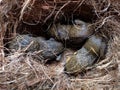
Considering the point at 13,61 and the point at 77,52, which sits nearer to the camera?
the point at 13,61

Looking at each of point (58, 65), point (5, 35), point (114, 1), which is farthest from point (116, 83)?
point (5, 35)

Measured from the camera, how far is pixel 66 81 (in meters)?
1.62

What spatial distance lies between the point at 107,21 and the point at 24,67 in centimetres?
48

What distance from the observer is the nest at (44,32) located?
5.13 feet

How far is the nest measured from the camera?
5.13ft

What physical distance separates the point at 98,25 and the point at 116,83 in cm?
37

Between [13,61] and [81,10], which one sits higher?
[81,10]

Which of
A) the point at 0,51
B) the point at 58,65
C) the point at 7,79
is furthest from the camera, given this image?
the point at 58,65

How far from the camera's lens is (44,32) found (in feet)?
6.26

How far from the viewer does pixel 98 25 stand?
1791 mm

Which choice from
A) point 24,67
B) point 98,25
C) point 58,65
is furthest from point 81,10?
point 24,67

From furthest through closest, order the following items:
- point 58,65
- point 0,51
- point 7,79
A: 1. point 58,65
2. point 0,51
3. point 7,79

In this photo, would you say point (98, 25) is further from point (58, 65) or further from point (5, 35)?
point (5, 35)

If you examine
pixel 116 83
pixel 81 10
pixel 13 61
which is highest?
pixel 81 10
